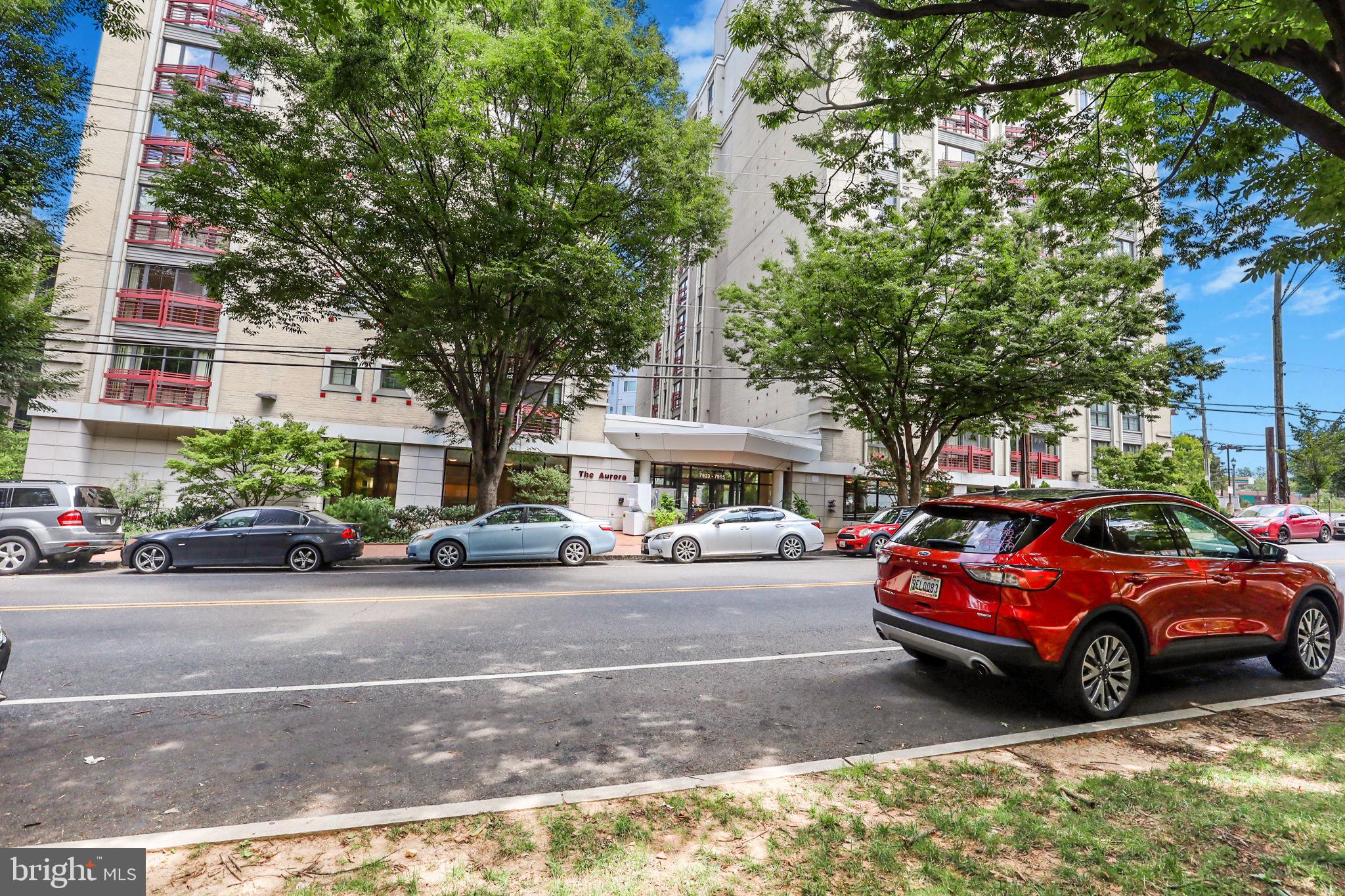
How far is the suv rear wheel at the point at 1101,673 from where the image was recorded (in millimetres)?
4543

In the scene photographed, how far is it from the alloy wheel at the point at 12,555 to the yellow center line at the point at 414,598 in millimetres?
5300

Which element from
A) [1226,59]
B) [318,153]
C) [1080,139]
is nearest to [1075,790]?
[1226,59]

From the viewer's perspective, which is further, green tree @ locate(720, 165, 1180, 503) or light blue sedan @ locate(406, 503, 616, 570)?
green tree @ locate(720, 165, 1180, 503)

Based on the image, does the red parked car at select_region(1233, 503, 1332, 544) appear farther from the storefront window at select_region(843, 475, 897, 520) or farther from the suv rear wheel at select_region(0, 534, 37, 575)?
the suv rear wheel at select_region(0, 534, 37, 575)

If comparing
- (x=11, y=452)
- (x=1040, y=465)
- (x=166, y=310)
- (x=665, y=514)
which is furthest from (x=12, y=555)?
(x=1040, y=465)

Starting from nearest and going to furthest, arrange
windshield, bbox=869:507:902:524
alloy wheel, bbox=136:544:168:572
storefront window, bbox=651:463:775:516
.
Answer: alloy wheel, bbox=136:544:168:572, windshield, bbox=869:507:902:524, storefront window, bbox=651:463:775:516

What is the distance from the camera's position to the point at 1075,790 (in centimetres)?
343

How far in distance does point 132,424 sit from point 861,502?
96.9ft

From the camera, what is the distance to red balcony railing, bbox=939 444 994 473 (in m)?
32.7

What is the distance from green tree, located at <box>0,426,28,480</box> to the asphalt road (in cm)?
2551

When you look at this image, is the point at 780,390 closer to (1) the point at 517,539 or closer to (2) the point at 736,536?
(2) the point at 736,536

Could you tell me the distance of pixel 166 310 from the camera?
22469mm

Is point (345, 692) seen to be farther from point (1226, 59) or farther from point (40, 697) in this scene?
point (1226, 59)

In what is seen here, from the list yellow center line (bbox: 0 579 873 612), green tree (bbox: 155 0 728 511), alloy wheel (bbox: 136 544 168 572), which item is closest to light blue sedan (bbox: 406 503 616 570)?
yellow center line (bbox: 0 579 873 612)
